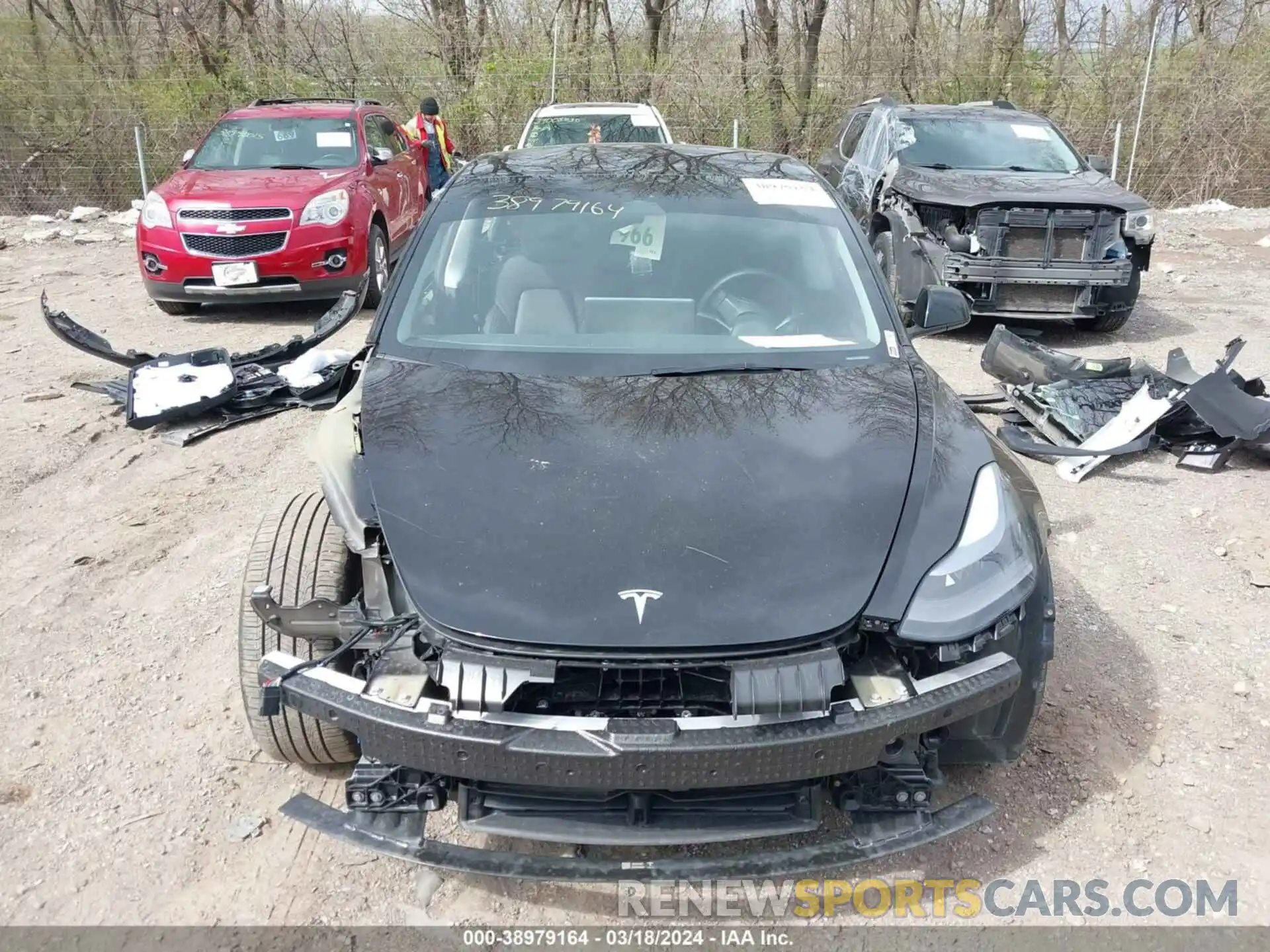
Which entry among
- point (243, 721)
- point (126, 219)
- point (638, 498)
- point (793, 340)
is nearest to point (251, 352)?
point (243, 721)

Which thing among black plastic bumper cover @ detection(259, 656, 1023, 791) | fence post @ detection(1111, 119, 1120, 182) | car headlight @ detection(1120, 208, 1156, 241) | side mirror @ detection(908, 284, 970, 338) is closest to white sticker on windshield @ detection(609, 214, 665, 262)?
side mirror @ detection(908, 284, 970, 338)

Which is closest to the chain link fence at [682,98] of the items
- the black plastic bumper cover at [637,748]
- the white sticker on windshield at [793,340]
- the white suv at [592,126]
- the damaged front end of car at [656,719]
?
the white suv at [592,126]

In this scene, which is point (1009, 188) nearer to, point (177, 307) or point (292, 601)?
point (292, 601)

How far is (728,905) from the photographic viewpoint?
245 centimetres

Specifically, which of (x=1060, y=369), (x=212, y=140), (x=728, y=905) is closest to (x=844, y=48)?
(x=212, y=140)

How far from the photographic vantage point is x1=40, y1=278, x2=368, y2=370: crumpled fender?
5875 millimetres

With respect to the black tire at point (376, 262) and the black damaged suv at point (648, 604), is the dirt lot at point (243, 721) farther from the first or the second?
the black tire at point (376, 262)

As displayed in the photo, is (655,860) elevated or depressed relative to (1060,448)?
elevated

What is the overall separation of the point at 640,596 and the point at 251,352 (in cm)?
532

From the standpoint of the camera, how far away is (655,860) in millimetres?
2197

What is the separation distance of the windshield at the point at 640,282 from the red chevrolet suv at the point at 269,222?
485 cm

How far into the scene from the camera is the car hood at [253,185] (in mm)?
8016

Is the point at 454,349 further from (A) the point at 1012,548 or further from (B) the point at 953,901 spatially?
(B) the point at 953,901

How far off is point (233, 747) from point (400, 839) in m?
1.06
